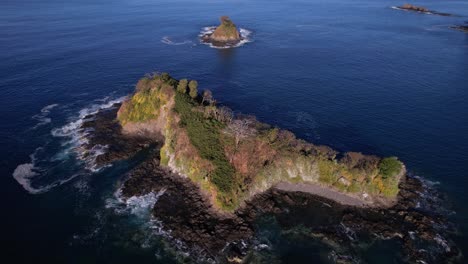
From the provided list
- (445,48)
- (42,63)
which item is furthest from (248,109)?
(445,48)

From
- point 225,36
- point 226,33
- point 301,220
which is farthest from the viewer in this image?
point 226,33

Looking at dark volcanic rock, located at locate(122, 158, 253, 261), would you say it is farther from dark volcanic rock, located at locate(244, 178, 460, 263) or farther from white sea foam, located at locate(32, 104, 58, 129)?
white sea foam, located at locate(32, 104, 58, 129)

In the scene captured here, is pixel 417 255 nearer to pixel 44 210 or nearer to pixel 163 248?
pixel 163 248

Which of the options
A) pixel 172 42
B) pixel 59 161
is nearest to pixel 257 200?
pixel 59 161

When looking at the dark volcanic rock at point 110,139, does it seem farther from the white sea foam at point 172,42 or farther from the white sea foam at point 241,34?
the white sea foam at point 241,34

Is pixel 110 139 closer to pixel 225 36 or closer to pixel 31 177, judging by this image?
pixel 31 177

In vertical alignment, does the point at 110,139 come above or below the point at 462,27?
below
